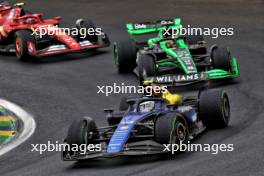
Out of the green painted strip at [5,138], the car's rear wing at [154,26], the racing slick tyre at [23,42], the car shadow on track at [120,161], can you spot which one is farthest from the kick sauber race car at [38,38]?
the car shadow on track at [120,161]

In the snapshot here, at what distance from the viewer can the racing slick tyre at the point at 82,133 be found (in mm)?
13484

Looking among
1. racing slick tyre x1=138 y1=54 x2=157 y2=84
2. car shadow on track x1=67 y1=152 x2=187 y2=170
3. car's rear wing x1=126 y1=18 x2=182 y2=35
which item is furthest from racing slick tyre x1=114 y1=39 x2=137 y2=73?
car shadow on track x1=67 y1=152 x2=187 y2=170

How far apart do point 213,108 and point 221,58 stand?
438 cm

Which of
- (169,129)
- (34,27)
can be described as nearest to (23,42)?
(34,27)

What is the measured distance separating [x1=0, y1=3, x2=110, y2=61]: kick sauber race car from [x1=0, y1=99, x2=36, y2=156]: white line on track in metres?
3.61

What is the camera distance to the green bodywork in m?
18.3

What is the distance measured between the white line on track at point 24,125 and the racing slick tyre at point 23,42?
3.60 metres

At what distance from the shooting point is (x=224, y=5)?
90.4 ft

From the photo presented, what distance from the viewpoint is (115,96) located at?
18391 mm

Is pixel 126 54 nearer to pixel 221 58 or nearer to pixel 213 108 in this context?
pixel 221 58

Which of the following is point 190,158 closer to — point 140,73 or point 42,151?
point 42,151

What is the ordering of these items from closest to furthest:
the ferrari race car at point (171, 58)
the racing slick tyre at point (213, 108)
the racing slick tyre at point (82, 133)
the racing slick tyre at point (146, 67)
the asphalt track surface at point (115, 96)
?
1. the asphalt track surface at point (115, 96)
2. the racing slick tyre at point (82, 133)
3. the racing slick tyre at point (213, 108)
4. the ferrari race car at point (171, 58)
5. the racing slick tyre at point (146, 67)

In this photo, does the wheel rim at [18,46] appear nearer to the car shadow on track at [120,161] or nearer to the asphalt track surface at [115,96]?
the asphalt track surface at [115,96]

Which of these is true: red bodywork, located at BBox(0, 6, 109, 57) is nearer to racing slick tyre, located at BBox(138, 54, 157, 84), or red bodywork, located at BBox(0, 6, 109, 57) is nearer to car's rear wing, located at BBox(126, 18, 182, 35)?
car's rear wing, located at BBox(126, 18, 182, 35)
